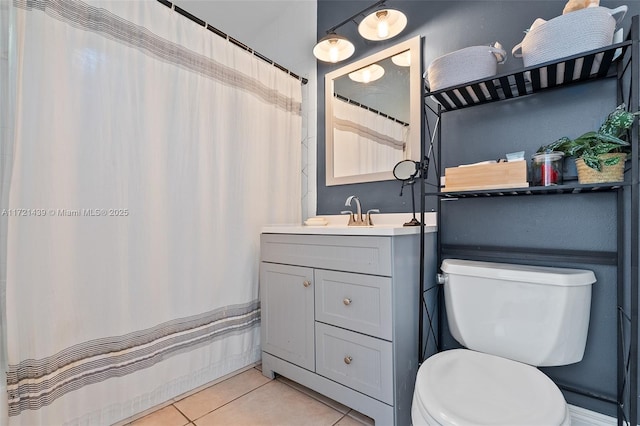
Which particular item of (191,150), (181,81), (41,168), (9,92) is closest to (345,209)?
(191,150)

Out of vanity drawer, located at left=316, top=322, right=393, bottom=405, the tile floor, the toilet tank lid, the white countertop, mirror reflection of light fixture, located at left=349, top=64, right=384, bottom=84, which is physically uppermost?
mirror reflection of light fixture, located at left=349, top=64, right=384, bottom=84

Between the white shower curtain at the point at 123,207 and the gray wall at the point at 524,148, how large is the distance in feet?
3.27

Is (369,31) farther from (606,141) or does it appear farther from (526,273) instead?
(526,273)

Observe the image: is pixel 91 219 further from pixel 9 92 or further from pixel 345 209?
pixel 345 209

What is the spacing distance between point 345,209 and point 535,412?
141 centimetres

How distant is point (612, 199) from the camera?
3.88ft

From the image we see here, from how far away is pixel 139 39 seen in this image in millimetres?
1389

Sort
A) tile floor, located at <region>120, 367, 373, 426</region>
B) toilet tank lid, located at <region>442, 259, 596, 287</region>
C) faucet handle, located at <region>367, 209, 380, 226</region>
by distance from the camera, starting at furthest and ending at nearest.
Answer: faucet handle, located at <region>367, 209, 380, 226</region>
tile floor, located at <region>120, 367, 373, 426</region>
toilet tank lid, located at <region>442, 259, 596, 287</region>

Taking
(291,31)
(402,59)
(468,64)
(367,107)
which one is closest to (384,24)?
(402,59)

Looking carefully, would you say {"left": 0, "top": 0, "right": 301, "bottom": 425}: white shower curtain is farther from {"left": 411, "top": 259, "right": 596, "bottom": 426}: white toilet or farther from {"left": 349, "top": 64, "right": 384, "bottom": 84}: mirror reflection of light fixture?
{"left": 411, "top": 259, "right": 596, "bottom": 426}: white toilet

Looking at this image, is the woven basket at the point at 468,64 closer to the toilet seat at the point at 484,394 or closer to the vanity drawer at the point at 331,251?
the vanity drawer at the point at 331,251

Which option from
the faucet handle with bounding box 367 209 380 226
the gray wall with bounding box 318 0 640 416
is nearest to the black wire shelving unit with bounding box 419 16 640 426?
the gray wall with bounding box 318 0 640 416

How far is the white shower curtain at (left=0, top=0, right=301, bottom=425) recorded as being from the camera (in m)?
1.08

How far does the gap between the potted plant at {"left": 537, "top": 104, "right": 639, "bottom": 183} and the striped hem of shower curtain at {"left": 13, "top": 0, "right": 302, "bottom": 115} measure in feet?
5.45
